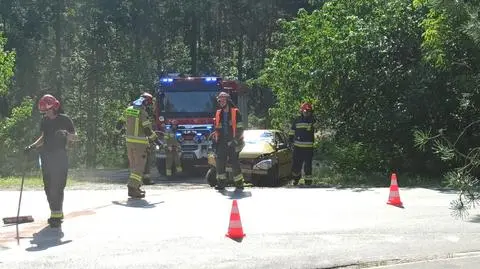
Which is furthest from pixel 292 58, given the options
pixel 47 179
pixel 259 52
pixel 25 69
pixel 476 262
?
pixel 259 52

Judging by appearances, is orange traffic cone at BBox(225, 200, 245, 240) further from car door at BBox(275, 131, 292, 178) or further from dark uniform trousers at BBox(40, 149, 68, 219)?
car door at BBox(275, 131, 292, 178)

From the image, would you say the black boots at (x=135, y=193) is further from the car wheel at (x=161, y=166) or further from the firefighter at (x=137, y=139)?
the car wheel at (x=161, y=166)

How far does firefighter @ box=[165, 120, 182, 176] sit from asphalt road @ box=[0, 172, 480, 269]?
6.78m

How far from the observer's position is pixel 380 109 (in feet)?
53.4

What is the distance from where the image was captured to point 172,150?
62.2ft

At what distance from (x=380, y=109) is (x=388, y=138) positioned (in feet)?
2.66

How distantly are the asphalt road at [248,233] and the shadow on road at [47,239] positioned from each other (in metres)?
0.01

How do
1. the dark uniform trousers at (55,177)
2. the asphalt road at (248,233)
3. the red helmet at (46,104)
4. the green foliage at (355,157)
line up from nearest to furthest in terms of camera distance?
the asphalt road at (248,233) → the dark uniform trousers at (55,177) → the red helmet at (46,104) → the green foliage at (355,157)

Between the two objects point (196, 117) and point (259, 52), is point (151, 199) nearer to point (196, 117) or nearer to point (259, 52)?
point (196, 117)

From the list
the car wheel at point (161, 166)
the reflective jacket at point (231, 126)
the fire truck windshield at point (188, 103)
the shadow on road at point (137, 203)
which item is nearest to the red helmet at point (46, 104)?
the shadow on road at point (137, 203)

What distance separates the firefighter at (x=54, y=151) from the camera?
8.80 m

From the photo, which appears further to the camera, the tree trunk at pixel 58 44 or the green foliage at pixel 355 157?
the tree trunk at pixel 58 44

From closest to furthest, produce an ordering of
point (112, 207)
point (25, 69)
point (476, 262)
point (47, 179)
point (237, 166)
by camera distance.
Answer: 1. point (476, 262)
2. point (47, 179)
3. point (112, 207)
4. point (237, 166)
5. point (25, 69)

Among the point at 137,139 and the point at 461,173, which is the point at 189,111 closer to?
the point at 137,139
